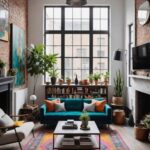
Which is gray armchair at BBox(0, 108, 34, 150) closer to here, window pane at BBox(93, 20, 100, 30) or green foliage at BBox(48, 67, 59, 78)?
green foliage at BBox(48, 67, 59, 78)

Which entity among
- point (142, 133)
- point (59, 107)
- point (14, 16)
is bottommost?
point (142, 133)

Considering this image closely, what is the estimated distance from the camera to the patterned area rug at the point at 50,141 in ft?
18.3

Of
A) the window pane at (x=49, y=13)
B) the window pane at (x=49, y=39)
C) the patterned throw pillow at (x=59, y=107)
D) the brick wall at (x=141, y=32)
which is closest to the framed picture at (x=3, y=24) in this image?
the patterned throw pillow at (x=59, y=107)

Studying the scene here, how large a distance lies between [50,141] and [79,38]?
4.36 metres

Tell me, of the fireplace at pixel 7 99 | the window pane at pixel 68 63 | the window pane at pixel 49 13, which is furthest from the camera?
the window pane at pixel 68 63

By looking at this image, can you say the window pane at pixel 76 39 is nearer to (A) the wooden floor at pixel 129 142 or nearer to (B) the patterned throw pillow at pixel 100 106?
(B) the patterned throw pillow at pixel 100 106

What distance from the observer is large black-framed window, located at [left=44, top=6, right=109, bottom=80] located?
9.34 metres

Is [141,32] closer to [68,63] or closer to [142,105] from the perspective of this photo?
[142,105]

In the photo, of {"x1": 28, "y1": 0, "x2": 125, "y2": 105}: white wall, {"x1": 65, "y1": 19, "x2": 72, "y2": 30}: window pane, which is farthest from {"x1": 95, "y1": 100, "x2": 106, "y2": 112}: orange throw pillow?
{"x1": 65, "y1": 19, "x2": 72, "y2": 30}: window pane

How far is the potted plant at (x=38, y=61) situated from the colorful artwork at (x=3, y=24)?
1.86 m

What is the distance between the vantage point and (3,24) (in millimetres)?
6277

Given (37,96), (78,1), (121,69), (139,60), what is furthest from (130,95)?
(78,1)

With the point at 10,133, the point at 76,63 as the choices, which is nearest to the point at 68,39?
the point at 76,63

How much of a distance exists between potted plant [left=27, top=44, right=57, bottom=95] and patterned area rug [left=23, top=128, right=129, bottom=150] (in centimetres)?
214
